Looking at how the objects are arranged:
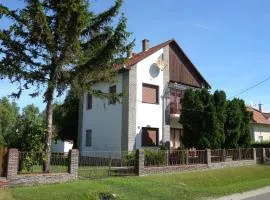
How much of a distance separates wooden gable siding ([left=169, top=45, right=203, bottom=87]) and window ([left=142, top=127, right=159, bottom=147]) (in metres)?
4.51

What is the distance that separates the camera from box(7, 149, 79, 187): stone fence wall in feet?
47.6

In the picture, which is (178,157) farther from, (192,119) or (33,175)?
(33,175)

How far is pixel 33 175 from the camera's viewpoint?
15.1 meters

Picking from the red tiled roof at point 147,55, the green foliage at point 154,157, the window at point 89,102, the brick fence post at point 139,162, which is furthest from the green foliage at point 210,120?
the window at point 89,102

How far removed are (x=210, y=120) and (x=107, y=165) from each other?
25.8 feet

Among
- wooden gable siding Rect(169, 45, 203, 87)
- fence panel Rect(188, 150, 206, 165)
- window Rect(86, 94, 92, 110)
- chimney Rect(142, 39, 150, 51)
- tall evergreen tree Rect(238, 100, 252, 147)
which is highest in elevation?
chimney Rect(142, 39, 150, 51)

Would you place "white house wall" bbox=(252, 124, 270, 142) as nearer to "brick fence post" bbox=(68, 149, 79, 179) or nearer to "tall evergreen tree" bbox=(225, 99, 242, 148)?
"tall evergreen tree" bbox=(225, 99, 242, 148)

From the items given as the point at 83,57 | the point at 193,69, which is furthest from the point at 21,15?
the point at 193,69

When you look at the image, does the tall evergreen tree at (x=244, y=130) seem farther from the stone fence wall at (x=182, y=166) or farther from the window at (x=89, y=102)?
the window at (x=89, y=102)

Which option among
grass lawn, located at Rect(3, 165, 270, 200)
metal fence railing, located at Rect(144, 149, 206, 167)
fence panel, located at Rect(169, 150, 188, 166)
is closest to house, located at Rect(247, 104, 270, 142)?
metal fence railing, located at Rect(144, 149, 206, 167)

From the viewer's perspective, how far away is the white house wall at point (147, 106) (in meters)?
27.3

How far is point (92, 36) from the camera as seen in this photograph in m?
17.8

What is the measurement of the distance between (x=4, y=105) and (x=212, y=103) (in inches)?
1035

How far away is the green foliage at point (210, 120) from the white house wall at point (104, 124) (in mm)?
4650
